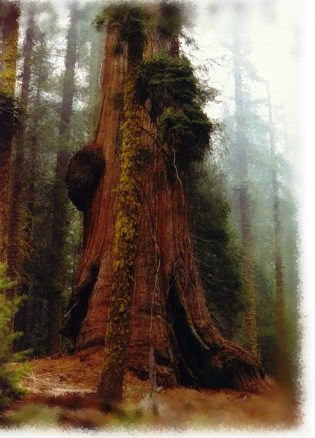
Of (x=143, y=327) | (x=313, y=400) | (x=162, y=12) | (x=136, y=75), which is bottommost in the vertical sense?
(x=313, y=400)

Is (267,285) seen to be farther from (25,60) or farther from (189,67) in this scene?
(189,67)

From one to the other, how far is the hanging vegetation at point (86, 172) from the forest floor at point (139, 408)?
3.38 m

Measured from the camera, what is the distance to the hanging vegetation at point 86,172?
28.7 feet

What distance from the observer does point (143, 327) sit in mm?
7012

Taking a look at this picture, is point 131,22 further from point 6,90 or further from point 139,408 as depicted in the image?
point 139,408

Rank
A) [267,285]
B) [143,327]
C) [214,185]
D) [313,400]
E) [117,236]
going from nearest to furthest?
[313,400] < [117,236] < [143,327] < [214,185] < [267,285]

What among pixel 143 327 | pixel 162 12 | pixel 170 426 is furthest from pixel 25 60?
pixel 170 426

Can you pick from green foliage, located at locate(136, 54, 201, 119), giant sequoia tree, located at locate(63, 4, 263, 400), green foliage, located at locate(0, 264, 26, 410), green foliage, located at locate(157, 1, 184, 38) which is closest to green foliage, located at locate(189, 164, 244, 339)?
giant sequoia tree, located at locate(63, 4, 263, 400)

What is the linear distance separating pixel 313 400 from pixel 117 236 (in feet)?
8.67

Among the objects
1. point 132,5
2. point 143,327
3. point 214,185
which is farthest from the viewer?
point 214,185

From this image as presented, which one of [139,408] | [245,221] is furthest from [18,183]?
[139,408]

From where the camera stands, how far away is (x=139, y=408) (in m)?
4.82

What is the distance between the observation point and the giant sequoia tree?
18.2 feet

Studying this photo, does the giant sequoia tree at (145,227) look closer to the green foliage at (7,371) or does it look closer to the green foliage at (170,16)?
the green foliage at (170,16)
